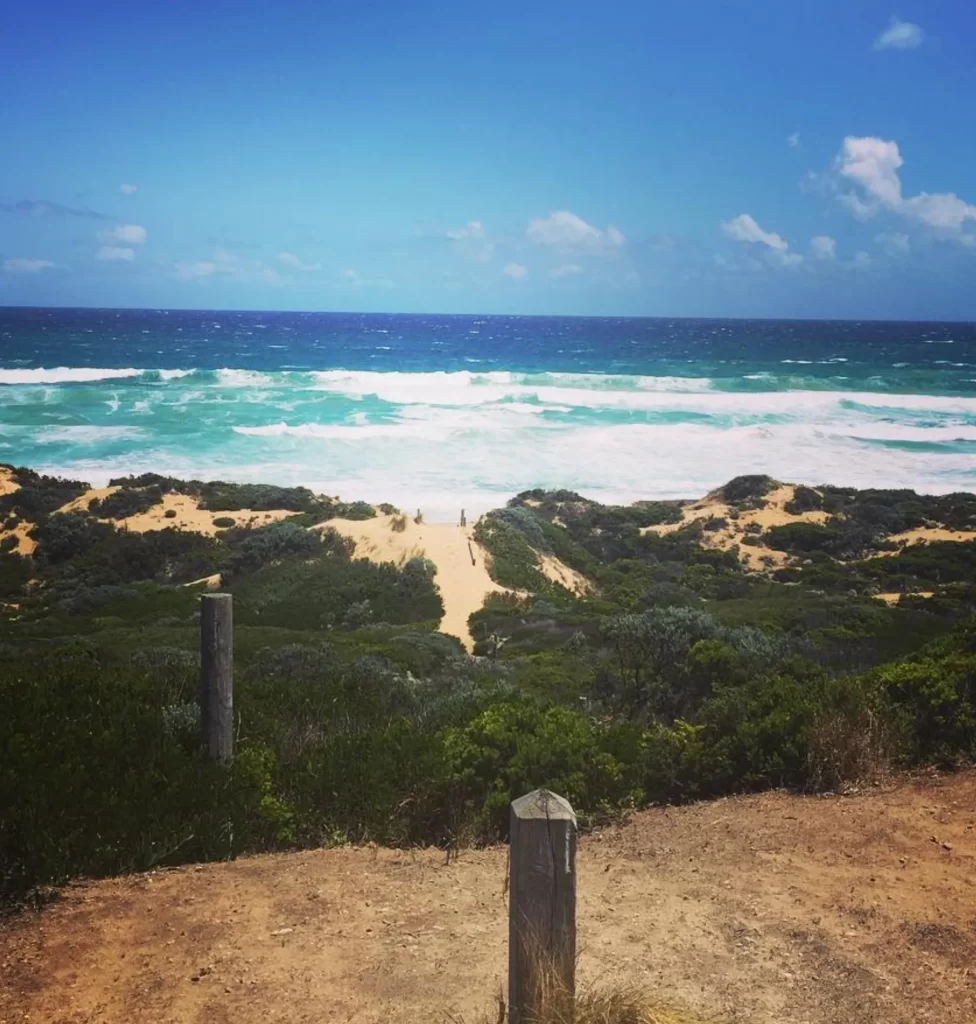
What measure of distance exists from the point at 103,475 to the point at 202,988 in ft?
109

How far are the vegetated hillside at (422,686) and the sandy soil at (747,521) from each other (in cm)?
56

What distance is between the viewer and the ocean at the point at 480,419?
36.3m

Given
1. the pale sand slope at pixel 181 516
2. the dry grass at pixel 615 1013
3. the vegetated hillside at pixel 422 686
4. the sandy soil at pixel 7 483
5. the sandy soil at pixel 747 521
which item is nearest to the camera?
the dry grass at pixel 615 1013

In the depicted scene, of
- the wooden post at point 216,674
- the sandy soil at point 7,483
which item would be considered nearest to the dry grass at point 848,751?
the wooden post at point 216,674

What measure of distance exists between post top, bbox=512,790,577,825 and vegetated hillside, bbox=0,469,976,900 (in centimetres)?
312

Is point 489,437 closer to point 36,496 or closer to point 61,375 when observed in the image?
point 36,496

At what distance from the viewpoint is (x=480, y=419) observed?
48.6 metres

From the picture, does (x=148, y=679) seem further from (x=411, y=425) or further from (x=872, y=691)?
(x=411, y=425)

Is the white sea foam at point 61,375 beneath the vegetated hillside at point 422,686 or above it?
above

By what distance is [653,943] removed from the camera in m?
4.59

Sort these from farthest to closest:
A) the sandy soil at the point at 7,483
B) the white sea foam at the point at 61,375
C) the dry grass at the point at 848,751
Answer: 1. the white sea foam at the point at 61,375
2. the sandy soil at the point at 7,483
3. the dry grass at the point at 848,751

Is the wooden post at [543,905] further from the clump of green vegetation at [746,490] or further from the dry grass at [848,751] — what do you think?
the clump of green vegetation at [746,490]

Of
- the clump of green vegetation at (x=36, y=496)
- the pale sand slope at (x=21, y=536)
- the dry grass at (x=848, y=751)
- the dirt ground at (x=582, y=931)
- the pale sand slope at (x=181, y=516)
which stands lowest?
the pale sand slope at (x=21, y=536)

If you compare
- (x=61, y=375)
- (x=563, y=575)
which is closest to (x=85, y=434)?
(x=61, y=375)
